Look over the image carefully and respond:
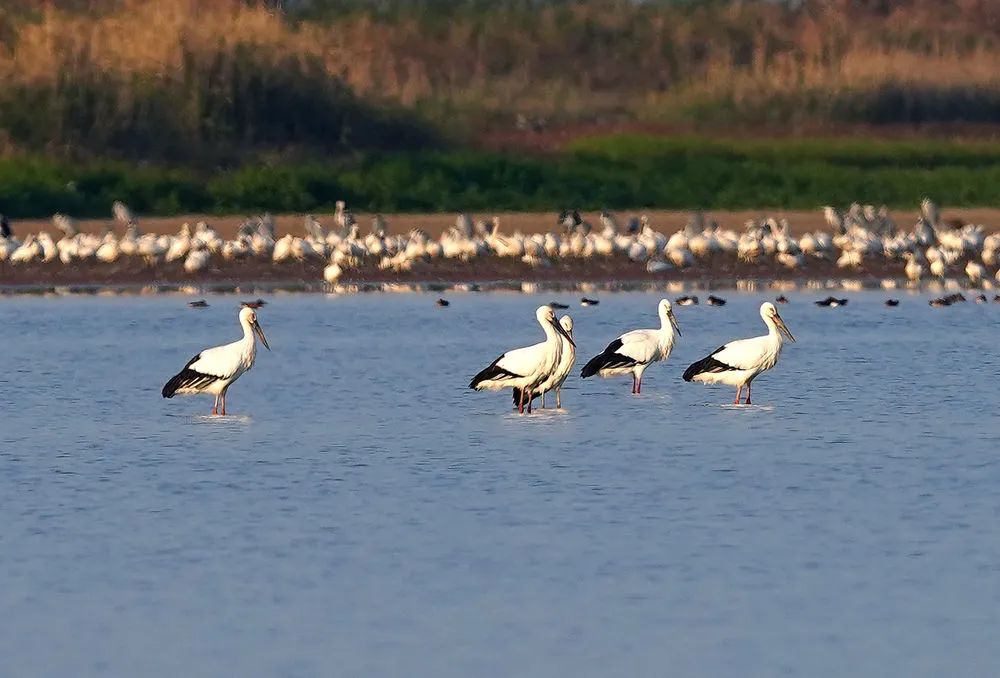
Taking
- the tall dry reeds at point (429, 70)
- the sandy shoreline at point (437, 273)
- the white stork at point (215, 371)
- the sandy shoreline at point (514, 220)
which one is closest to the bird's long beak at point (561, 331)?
the white stork at point (215, 371)

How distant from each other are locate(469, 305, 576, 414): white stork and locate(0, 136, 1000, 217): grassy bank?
76.6 ft

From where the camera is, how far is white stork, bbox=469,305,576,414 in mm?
16656

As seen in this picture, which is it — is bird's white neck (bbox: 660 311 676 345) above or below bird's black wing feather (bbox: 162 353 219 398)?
above

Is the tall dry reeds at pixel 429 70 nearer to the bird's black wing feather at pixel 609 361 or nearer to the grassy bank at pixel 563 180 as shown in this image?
the grassy bank at pixel 563 180

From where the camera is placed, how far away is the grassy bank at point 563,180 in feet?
133

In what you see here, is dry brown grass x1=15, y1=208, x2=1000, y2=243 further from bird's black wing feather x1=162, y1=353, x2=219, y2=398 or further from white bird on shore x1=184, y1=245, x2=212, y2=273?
bird's black wing feather x1=162, y1=353, x2=219, y2=398

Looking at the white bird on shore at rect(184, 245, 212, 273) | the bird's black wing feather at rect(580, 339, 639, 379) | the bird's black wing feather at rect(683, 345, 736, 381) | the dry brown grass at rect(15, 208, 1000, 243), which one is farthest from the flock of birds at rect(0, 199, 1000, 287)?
the bird's black wing feather at rect(683, 345, 736, 381)

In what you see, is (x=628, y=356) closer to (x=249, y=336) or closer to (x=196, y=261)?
(x=249, y=336)

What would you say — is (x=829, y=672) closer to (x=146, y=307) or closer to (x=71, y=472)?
(x=71, y=472)

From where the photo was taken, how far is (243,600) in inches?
375

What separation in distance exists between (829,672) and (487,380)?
352 inches

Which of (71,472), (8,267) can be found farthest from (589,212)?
(71,472)

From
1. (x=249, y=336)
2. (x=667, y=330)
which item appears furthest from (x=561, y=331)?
(x=249, y=336)

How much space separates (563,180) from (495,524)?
1238 inches
